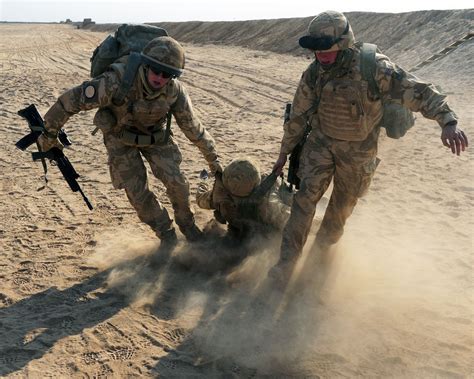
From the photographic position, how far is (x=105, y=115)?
4172 mm

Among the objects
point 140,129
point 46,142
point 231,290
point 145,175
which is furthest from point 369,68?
point 46,142

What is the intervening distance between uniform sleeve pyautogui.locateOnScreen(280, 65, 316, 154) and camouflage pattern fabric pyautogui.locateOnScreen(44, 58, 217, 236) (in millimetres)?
829

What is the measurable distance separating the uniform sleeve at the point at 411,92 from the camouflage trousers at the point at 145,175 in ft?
6.35

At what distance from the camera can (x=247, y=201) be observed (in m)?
4.67

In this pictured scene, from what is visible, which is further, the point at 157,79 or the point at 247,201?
the point at 247,201

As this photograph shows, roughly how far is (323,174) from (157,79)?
1.51 meters

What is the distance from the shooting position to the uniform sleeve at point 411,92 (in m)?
3.51

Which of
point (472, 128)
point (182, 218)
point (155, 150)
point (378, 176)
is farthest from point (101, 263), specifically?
point (472, 128)

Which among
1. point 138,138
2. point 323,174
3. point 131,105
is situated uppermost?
point 131,105

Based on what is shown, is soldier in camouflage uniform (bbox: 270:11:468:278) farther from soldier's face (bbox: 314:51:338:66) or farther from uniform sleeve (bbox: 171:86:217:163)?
uniform sleeve (bbox: 171:86:217:163)

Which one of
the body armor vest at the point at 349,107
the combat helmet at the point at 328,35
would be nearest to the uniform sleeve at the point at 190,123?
the body armor vest at the point at 349,107

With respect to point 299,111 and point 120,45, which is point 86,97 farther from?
point 299,111

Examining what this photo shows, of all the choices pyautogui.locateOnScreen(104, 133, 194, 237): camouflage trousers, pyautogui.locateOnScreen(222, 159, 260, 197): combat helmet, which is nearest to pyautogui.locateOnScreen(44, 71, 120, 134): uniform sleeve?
pyautogui.locateOnScreen(104, 133, 194, 237): camouflage trousers

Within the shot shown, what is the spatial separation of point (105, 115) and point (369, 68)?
211 centimetres
